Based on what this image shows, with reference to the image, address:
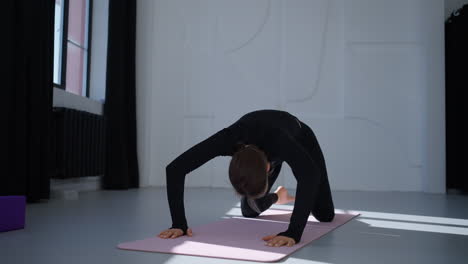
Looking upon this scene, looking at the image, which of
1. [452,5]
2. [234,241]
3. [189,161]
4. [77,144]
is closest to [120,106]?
[77,144]

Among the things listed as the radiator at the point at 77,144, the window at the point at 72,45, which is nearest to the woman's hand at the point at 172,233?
the radiator at the point at 77,144

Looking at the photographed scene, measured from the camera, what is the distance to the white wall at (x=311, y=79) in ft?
16.5

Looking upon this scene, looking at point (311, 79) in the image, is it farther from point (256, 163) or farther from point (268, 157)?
point (256, 163)

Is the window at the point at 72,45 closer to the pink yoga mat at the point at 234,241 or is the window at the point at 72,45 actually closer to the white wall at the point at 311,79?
the white wall at the point at 311,79

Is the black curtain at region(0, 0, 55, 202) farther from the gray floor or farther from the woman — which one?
the woman

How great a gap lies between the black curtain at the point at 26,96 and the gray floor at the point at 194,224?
0.72 ft

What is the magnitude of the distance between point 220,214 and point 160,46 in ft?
9.90

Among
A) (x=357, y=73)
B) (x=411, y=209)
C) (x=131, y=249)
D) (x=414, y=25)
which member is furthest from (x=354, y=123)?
(x=131, y=249)

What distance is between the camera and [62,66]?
428 cm

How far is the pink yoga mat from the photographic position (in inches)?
63.2

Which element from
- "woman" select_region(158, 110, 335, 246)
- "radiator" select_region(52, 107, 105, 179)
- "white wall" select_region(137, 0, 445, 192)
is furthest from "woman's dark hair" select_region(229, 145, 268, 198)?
"white wall" select_region(137, 0, 445, 192)

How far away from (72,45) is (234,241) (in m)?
3.48

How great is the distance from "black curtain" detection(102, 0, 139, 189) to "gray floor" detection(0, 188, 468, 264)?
46.6 inches

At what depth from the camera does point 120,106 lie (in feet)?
16.0
